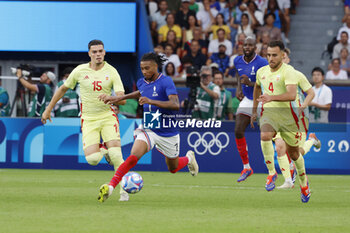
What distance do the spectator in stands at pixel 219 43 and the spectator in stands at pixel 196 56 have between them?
1.63ft

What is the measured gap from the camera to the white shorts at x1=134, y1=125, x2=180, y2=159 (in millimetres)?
10570

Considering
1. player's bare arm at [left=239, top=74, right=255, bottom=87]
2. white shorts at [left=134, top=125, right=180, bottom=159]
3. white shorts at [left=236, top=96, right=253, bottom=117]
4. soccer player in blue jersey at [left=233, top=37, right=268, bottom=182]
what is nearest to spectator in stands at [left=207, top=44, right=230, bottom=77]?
soccer player in blue jersey at [left=233, top=37, right=268, bottom=182]

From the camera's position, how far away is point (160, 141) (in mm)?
10750

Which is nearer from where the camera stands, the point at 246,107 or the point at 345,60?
the point at 246,107

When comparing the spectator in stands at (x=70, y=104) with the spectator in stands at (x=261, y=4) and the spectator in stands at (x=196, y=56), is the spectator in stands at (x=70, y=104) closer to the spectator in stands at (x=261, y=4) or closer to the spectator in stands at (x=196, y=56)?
the spectator in stands at (x=196, y=56)

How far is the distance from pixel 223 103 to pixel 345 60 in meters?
5.35

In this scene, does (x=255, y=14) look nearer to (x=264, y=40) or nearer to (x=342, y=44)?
(x=264, y=40)

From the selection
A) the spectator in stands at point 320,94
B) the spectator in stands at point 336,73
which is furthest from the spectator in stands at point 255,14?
the spectator in stands at point 320,94

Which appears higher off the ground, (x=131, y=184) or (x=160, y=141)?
(x=160, y=141)

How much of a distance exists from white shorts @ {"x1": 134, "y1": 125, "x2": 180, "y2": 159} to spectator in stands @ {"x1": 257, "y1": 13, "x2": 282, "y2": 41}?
1142 cm

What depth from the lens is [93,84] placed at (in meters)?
11.4

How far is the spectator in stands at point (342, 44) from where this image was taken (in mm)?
21781

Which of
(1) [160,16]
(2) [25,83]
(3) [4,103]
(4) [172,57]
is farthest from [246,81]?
(1) [160,16]

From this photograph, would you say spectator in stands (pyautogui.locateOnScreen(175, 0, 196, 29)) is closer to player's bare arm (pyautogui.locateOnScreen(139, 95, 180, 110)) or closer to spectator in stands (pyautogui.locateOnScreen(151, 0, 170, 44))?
spectator in stands (pyautogui.locateOnScreen(151, 0, 170, 44))
